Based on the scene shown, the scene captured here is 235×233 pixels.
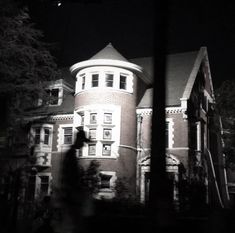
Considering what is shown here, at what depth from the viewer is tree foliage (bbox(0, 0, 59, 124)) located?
18.2m

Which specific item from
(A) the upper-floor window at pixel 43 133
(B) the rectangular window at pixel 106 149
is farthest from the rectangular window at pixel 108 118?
(A) the upper-floor window at pixel 43 133

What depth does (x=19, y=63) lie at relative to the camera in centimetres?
2012

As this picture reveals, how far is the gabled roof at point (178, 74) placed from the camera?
2641 centimetres

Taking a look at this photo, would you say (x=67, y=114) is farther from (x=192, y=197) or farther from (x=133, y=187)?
(x=192, y=197)

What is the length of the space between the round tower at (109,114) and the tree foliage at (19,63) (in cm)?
453

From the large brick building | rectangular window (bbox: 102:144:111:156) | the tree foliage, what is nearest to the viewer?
the tree foliage

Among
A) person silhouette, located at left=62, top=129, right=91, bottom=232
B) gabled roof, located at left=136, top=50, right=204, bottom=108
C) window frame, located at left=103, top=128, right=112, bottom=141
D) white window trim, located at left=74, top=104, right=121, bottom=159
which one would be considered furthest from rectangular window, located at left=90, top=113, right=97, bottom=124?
person silhouette, located at left=62, top=129, right=91, bottom=232

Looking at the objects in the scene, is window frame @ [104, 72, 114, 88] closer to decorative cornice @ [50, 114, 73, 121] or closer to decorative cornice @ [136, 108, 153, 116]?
decorative cornice @ [136, 108, 153, 116]

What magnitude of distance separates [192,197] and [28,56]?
36.2 ft

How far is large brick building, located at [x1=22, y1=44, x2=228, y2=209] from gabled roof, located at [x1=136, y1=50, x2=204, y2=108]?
0.07 metres

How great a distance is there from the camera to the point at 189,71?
28984mm

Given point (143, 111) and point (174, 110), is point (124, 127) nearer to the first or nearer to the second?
point (143, 111)

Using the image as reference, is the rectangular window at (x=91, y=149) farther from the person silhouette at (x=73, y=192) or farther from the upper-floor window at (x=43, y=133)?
the person silhouette at (x=73, y=192)

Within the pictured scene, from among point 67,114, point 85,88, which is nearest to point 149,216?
point 85,88
